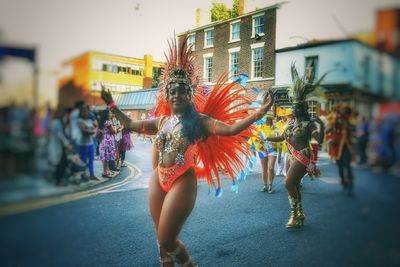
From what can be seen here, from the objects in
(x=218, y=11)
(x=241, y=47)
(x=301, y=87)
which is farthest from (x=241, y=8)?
(x=301, y=87)

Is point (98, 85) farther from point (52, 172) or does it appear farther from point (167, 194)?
point (167, 194)

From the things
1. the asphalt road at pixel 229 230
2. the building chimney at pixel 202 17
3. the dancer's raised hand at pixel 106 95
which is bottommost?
the asphalt road at pixel 229 230

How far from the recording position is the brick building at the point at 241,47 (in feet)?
8.35

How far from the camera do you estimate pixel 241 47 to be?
270 cm

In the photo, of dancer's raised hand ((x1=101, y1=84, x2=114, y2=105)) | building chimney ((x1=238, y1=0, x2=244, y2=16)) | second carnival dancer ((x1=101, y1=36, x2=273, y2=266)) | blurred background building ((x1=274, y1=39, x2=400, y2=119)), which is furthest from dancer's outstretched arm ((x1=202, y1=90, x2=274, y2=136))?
building chimney ((x1=238, y1=0, x2=244, y2=16))

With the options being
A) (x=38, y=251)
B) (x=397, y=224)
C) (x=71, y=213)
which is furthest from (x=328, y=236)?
(x=38, y=251)

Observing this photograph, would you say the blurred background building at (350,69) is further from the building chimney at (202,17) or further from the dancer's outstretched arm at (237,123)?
the building chimney at (202,17)

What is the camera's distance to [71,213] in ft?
6.73

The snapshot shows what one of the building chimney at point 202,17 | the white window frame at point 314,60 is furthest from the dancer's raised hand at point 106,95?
the white window frame at point 314,60

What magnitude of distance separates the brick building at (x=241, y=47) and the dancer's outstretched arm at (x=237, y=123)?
0.54 metres

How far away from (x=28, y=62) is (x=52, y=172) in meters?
0.65

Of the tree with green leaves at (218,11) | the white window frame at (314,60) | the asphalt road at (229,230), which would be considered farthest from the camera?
the tree with green leaves at (218,11)

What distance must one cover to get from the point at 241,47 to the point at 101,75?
124cm

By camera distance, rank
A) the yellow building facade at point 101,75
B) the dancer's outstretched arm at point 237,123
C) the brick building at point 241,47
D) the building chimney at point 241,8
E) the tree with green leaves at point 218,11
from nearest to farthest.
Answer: the yellow building facade at point 101,75 → the dancer's outstretched arm at point 237,123 → the brick building at point 241,47 → the building chimney at point 241,8 → the tree with green leaves at point 218,11
